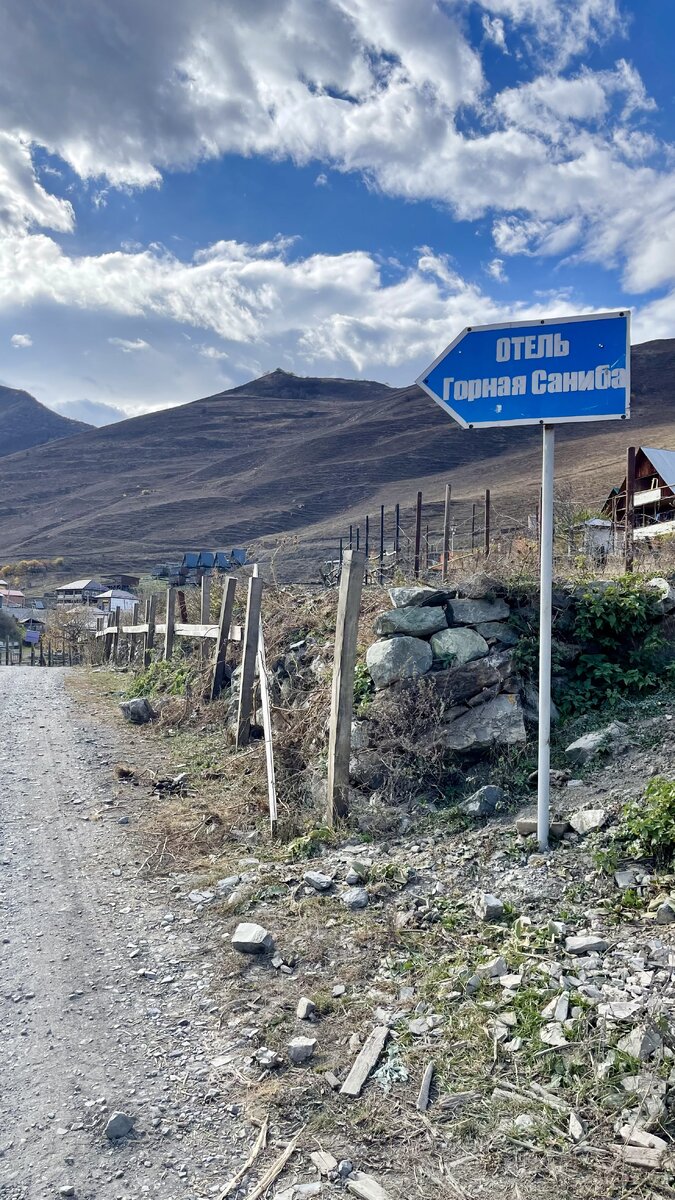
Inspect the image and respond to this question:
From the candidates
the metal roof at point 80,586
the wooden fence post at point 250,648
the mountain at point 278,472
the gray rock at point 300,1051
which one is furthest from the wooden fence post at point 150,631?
the metal roof at point 80,586

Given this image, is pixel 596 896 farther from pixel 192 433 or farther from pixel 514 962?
pixel 192 433

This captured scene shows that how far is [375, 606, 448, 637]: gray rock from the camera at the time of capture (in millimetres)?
5723

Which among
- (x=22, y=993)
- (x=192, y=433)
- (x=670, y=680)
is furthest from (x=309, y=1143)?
(x=192, y=433)

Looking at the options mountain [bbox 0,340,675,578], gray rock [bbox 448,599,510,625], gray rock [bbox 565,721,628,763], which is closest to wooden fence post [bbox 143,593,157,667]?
gray rock [bbox 448,599,510,625]

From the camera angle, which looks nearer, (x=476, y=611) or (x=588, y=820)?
(x=588, y=820)

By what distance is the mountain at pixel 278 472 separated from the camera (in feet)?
232

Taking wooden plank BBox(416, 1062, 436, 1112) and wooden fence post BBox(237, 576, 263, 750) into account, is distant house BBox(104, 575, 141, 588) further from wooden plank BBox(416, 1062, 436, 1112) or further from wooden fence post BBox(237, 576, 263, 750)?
wooden plank BBox(416, 1062, 436, 1112)

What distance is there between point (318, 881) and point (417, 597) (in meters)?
2.42

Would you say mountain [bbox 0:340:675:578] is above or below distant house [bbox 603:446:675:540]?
above

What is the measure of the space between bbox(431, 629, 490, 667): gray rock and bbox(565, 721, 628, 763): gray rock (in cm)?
99

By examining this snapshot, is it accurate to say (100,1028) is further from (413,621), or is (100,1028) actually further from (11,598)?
(11,598)

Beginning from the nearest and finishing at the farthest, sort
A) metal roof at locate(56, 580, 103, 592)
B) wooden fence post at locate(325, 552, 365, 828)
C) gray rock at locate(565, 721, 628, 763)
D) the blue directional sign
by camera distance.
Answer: the blue directional sign, gray rock at locate(565, 721, 628, 763), wooden fence post at locate(325, 552, 365, 828), metal roof at locate(56, 580, 103, 592)

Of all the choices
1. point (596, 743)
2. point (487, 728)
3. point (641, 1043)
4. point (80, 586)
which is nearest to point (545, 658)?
point (596, 743)

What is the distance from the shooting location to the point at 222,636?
31.7ft
